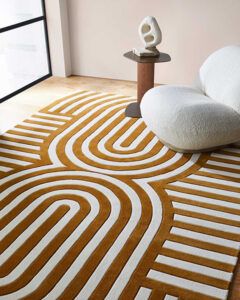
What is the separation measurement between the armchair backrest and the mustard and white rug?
0.37 metres

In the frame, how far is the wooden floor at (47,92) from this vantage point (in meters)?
3.69

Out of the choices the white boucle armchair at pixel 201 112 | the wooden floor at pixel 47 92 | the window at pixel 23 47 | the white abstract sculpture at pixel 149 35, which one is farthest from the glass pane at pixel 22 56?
the white boucle armchair at pixel 201 112

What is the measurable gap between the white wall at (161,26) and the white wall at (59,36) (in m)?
0.06

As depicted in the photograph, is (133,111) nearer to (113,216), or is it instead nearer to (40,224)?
(113,216)

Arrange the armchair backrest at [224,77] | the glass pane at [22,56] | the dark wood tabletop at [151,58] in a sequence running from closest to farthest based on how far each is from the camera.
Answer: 1. the armchair backrest at [224,77]
2. the dark wood tabletop at [151,58]
3. the glass pane at [22,56]

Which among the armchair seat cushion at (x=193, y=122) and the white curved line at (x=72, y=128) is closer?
the armchair seat cushion at (x=193, y=122)

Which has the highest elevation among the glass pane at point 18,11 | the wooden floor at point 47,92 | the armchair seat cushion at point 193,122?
the glass pane at point 18,11

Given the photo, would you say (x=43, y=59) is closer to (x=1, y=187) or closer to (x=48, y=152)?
(x=48, y=152)

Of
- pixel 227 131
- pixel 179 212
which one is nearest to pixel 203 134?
pixel 227 131

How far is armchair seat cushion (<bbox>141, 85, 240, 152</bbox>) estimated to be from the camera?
2785 mm

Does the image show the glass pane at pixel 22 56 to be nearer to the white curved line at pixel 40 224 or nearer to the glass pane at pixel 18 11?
the glass pane at pixel 18 11

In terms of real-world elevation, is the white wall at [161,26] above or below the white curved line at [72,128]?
above

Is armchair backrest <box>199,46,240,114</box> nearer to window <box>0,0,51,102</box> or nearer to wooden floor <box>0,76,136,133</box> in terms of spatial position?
wooden floor <box>0,76,136,133</box>

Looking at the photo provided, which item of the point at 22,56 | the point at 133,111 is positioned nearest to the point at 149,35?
the point at 133,111
